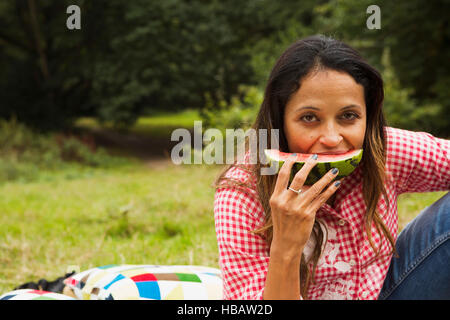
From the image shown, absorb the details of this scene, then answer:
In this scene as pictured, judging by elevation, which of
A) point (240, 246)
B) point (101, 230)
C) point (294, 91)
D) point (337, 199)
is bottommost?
point (101, 230)

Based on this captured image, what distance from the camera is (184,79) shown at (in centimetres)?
1517

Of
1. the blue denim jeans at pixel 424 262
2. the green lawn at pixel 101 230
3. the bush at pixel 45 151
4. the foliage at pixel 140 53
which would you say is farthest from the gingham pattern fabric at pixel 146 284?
the foliage at pixel 140 53

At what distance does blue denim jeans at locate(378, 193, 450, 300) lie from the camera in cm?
195

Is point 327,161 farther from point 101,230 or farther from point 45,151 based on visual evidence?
point 45,151

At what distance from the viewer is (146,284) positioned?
8.11ft

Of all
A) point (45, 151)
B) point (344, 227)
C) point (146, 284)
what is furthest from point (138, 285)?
point (45, 151)

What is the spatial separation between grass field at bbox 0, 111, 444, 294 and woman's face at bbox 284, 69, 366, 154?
192 cm

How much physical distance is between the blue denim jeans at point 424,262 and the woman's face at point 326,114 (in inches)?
23.2

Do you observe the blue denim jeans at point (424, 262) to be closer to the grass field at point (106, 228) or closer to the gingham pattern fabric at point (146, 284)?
the gingham pattern fabric at point (146, 284)

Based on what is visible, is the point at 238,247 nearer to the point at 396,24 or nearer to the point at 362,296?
the point at 362,296

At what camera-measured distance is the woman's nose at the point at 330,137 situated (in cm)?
170

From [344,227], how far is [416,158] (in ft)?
1.47

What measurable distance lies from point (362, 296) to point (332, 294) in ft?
0.39

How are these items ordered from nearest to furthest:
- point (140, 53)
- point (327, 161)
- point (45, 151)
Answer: point (327, 161)
point (45, 151)
point (140, 53)
